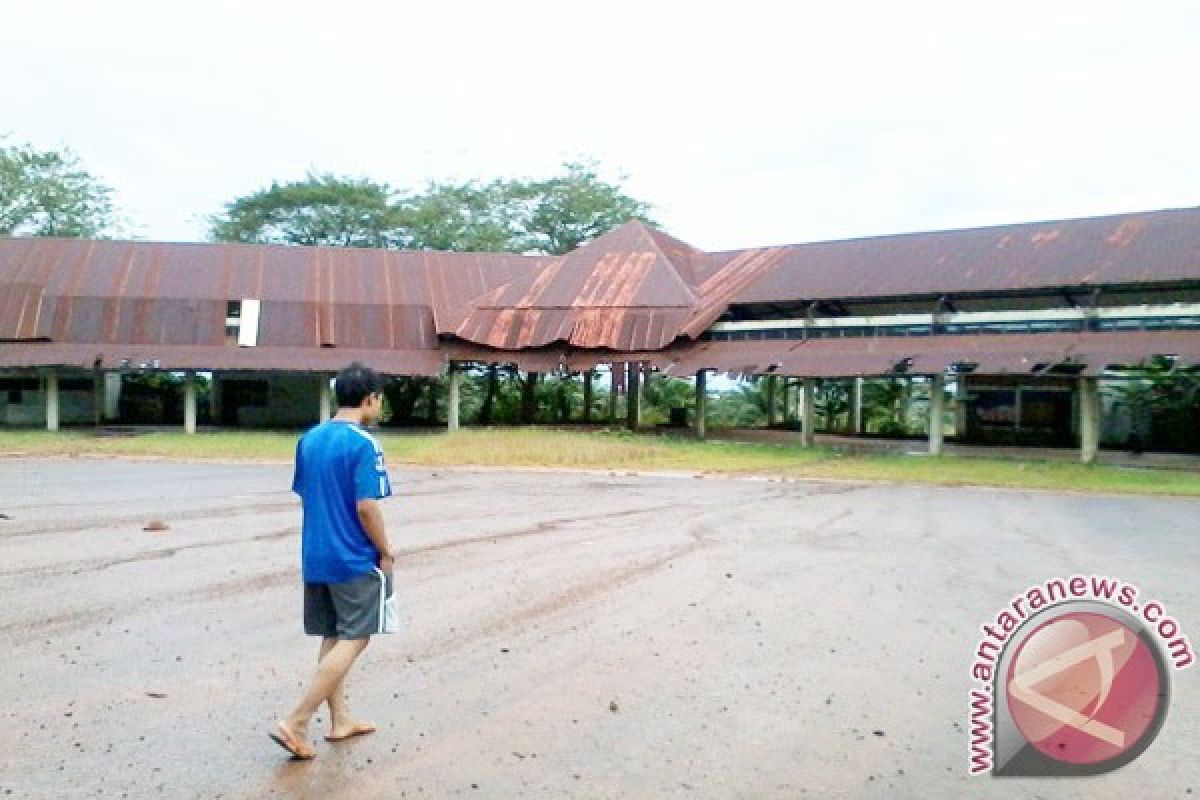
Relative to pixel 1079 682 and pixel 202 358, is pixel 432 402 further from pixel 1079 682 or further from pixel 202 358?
pixel 1079 682

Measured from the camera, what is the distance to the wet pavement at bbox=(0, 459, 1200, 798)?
404 centimetres

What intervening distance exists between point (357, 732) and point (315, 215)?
42625mm

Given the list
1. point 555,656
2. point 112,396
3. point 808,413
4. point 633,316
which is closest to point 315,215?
point 112,396

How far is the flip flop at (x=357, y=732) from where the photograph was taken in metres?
4.38

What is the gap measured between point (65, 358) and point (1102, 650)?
3178cm

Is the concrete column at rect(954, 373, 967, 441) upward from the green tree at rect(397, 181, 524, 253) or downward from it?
downward

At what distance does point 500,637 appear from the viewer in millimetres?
6234

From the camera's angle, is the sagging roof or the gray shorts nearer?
the gray shorts

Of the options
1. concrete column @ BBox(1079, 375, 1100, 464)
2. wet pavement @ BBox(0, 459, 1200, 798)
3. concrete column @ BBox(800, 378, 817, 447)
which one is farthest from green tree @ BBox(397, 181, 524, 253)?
wet pavement @ BBox(0, 459, 1200, 798)

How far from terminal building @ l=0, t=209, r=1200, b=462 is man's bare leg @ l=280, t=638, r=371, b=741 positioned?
22.0m

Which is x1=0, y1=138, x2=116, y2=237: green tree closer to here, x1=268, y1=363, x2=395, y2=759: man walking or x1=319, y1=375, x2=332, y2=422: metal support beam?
x1=319, y1=375, x2=332, y2=422: metal support beam

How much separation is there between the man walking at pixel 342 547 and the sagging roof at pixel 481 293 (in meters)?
22.9

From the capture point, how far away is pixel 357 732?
14.5 ft

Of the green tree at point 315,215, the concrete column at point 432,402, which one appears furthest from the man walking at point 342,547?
the green tree at point 315,215
